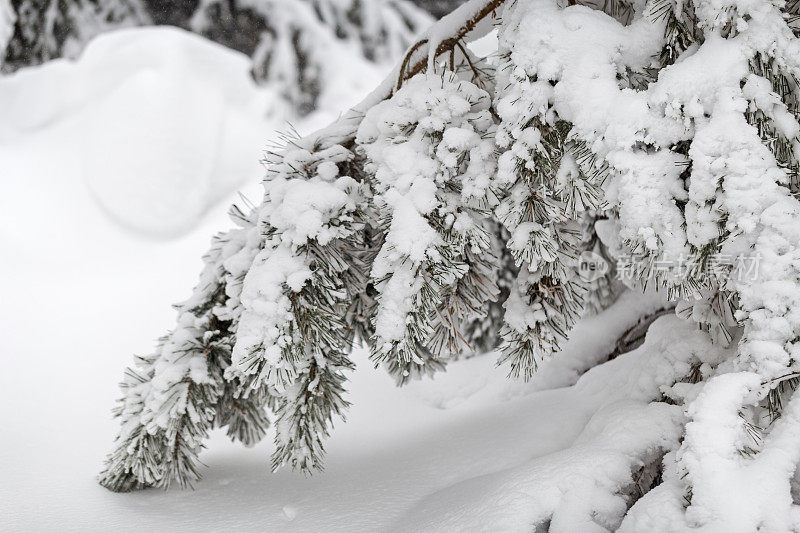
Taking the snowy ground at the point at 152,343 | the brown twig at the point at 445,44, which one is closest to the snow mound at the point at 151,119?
the snowy ground at the point at 152,343

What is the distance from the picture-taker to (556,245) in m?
1.38

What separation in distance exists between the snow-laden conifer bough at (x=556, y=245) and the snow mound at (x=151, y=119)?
2.90 meters

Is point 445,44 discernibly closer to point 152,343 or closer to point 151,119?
point 152,343

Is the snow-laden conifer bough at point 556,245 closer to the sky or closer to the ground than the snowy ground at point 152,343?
closer to the sky

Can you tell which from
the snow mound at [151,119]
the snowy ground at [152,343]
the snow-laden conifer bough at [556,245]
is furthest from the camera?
the snow mound at [151,119]

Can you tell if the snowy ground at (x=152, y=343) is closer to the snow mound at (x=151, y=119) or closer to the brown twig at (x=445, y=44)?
the snow mound at (x=151, y=119)

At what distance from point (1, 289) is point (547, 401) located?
335 centimetres

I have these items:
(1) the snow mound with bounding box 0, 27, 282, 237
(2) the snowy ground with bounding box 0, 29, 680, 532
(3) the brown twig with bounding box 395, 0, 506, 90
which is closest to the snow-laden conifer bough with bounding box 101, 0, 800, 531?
(3) the brown twig with bounding box 395, 0, 506, 90

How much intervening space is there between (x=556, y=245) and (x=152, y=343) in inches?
112

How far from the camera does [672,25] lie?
48.9 inches

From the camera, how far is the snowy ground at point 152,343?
1.53m

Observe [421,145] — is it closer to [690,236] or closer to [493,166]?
[493,166]

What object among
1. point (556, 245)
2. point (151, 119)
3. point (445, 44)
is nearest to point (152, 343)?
point (151, 119)

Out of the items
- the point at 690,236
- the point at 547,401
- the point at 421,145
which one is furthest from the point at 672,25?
the point at 547,401
